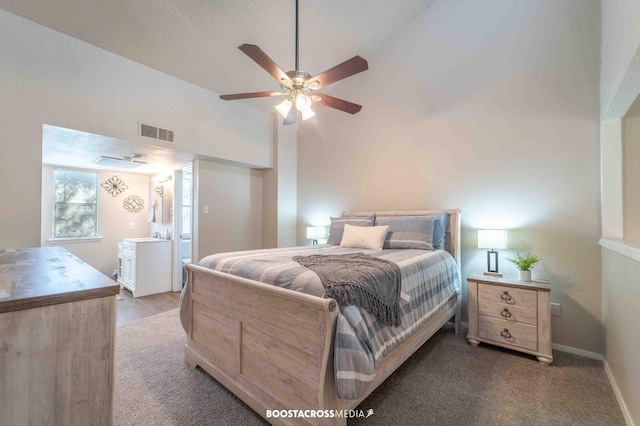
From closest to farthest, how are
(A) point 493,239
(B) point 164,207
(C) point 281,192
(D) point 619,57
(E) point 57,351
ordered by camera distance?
(E) point 57,351 < (D) point 619,57 < (A) point 493,239 < (C) point 281,192 < (B) point 164,207

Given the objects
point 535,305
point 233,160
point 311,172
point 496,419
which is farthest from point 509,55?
point 233,160

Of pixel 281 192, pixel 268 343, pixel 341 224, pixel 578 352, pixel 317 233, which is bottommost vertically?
pixel 578 352

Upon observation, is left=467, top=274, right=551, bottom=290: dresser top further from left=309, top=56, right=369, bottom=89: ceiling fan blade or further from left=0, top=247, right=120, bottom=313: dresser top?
left=0, top=247, right=120, bottom=313: dresser top

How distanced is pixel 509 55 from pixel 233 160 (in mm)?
3534

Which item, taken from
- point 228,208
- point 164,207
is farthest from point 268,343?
point 164,207

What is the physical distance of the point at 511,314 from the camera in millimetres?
2307

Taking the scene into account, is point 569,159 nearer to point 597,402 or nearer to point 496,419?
point 597,402

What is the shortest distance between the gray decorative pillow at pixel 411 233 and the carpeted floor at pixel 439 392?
3.14 feet

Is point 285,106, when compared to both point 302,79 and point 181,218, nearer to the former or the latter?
point 302,79

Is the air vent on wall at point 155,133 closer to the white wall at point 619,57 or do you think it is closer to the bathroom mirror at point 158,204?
the bathroom mirror at point 158,204

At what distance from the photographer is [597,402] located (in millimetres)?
1737

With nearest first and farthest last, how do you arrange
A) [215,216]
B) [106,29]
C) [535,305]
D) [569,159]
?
[535,305] → [569,159] → [106,29] → [215,216]

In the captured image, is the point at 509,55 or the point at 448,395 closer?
the point at 448,395

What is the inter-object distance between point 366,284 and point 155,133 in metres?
3.08
